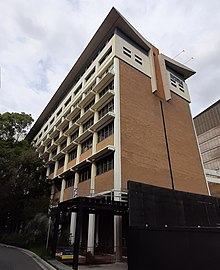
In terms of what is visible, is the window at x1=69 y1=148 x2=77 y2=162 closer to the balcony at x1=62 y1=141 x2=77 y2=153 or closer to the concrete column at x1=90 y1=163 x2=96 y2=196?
the balcony at x1=62 y1=141 x2=77 y2=153

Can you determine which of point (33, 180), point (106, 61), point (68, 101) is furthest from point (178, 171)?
point (68, 101)

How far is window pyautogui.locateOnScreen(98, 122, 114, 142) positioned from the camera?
2250cm

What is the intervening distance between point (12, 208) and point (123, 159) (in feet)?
53.9

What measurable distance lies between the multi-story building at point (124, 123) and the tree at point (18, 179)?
2.85 m

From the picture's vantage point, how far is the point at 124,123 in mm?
21688

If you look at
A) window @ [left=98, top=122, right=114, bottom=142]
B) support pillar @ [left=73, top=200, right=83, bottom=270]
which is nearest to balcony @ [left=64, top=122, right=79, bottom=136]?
window @ [left=98, top=122, right=114, bottom=142]

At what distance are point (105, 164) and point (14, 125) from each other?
1708 cm

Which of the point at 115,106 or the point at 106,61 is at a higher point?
the point at 106,61

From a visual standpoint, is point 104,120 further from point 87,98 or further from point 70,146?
point 70,146

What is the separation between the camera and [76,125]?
29.2 meters

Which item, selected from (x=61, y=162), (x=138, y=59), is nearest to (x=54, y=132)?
(x=61, y=162)

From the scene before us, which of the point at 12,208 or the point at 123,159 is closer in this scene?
the point at 123,159

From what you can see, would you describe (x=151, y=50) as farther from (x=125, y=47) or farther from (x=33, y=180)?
(x=33, y=180)

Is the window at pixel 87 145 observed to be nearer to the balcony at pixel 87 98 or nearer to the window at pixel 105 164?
the window at pixel 105 164
